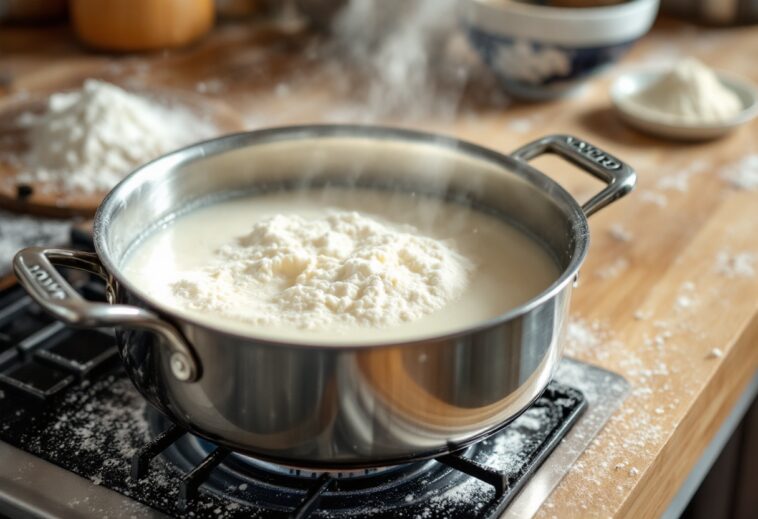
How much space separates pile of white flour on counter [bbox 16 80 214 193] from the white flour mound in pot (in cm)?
43

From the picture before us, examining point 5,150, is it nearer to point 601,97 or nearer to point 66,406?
point 66,406

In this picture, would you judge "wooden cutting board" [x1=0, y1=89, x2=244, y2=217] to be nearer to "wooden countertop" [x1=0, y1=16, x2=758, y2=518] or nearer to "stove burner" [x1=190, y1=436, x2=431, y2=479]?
"wooden countertop" [x1=0, y1=16, x2=758, y2=518]

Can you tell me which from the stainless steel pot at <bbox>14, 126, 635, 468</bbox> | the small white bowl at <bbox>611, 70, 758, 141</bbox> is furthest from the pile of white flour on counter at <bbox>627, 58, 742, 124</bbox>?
the stainless steel pot at <bbox>14, 126, 635, 468</bbox>

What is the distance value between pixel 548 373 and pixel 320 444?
19 cm

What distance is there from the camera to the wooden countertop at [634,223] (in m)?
0.82

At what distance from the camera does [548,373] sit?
696mm

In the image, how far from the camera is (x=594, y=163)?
2.84ft

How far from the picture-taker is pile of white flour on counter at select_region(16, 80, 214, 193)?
1222mm

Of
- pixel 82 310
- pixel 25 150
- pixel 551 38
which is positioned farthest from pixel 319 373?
pixel 551 38

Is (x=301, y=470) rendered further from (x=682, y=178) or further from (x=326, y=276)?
(x=682, y=178)

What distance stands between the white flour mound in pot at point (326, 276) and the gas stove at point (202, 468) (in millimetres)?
122

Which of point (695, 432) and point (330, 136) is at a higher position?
point (330, 136)

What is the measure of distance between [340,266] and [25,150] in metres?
0.73

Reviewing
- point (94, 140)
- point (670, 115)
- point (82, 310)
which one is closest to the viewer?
point (82, 310)
